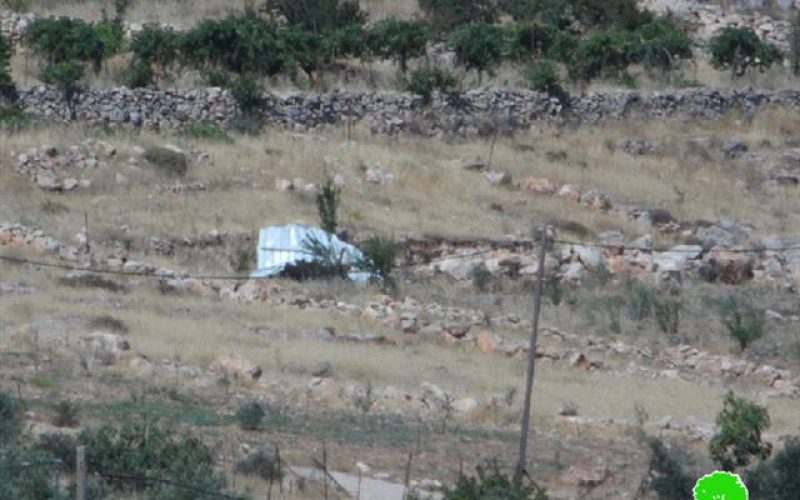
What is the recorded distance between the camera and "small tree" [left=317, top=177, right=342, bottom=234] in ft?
103

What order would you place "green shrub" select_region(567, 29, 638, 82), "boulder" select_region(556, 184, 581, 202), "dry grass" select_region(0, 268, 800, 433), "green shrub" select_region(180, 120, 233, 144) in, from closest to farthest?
"dry grass" select_region(0, 268, 800, 433), "boulder" select_region(556, 184, 581, 202), "green shrub" select_region(180, 120, 233, 144), "green shrub" select_region(567, 29, 638, 82)

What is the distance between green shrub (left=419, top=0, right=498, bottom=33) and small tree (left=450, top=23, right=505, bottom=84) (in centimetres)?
289

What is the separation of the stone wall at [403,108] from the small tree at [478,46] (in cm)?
220

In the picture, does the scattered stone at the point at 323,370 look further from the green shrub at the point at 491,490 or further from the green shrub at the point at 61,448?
the green shrub at the point at 491,490

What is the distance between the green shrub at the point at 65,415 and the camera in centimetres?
1875

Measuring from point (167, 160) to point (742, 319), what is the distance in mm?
11278

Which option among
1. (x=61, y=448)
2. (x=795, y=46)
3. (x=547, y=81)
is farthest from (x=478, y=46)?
(x=61, y=448)

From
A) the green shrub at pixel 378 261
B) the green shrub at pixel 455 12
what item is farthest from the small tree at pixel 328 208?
the green shrub at pixel 455 12

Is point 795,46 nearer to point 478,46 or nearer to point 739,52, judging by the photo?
point 739,52

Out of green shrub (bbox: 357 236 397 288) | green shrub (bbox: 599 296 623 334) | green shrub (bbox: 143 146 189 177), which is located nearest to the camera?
green shrub (bbox: 599 296 623 334)

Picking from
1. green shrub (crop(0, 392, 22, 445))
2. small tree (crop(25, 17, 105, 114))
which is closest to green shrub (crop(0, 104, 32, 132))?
small tree (crop(25, 17, 105, 114))

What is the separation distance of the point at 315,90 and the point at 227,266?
10.3 metres

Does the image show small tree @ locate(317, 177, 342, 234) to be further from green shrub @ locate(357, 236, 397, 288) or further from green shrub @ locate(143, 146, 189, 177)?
green shrub @ locate(143, 146, 189, 177)

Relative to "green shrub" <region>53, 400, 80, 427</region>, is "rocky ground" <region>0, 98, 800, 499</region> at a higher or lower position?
lower
